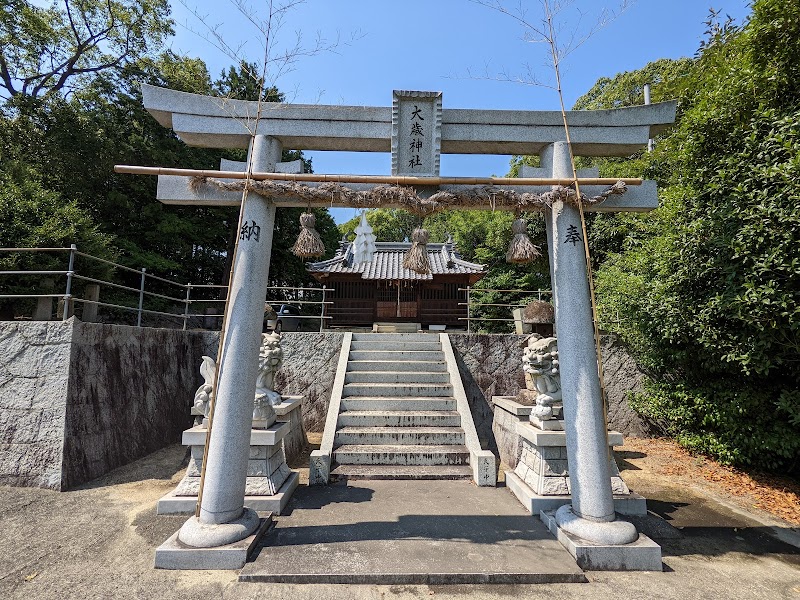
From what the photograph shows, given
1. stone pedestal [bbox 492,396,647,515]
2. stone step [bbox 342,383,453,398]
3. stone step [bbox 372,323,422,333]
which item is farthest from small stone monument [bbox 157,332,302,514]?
stone step [bbox 372,323,422,333]

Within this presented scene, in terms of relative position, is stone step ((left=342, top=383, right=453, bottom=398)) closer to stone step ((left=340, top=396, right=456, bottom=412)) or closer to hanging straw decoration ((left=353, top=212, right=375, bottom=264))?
stone step ((left=340, top=396, right=456, bottom=412))

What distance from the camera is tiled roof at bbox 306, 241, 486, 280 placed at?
1485 centimetres

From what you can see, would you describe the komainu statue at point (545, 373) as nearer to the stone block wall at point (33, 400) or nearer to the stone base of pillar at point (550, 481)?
the stone base of pillar at point (550, 481)

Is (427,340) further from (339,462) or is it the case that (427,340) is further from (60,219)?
(60,219)

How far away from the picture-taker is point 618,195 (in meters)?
4.14

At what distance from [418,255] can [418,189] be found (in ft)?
2.42

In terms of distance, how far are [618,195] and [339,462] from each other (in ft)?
17.1

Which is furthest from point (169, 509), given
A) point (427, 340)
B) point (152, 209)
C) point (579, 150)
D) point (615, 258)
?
point (152, 209)

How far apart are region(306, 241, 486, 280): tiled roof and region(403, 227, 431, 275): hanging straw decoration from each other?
31.2 ft

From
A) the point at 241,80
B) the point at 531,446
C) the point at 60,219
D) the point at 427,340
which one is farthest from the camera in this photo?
the point at 241,80

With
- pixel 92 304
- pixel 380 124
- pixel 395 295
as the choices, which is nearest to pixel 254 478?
pixel 380 124

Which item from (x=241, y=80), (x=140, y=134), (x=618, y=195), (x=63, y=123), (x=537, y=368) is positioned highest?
(x=241, y=80)

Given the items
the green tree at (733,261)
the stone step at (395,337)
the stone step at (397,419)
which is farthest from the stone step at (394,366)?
the green tree at (733,261)

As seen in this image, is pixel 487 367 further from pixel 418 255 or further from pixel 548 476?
pixel 418 255
